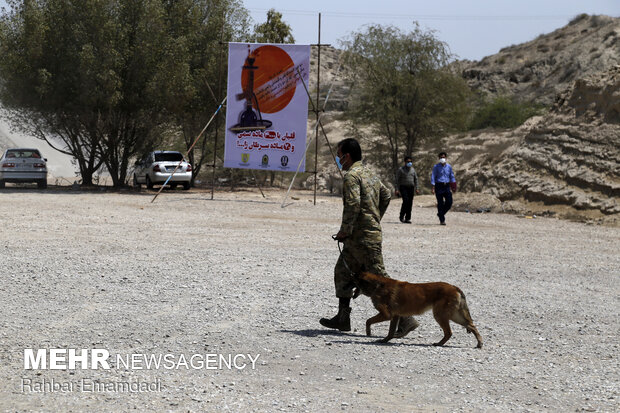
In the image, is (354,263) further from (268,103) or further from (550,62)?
(550,62)

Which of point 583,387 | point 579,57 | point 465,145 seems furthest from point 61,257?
point 579,57

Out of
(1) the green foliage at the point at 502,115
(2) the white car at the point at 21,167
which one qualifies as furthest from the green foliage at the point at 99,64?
(1) the green foliage at the point at 502,115

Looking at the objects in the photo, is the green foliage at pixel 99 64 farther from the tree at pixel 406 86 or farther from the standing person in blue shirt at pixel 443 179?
the standing person in blue shirt at pixel 443 179

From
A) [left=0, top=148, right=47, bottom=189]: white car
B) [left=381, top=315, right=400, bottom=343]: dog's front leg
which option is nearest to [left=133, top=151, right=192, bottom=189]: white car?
[left=0, top=148, right=47, bottom=189]: white car

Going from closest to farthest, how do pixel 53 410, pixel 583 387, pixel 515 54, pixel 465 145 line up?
pixel 53 410 → pixel 583 387 → pixel 465 145 → pixel 515 54

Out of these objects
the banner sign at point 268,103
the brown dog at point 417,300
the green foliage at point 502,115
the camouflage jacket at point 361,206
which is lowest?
the brown dog at point 417,300

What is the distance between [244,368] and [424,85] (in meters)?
Result: 27.7

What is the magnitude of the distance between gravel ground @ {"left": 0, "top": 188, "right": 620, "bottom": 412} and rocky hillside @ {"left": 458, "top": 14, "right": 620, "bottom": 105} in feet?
151

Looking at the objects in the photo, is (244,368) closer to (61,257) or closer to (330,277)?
(330,277)

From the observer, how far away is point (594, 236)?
17359 mm

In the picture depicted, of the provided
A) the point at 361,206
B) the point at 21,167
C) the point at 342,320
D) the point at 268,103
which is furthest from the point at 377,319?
the point at 21,167

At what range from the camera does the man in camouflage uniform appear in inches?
248

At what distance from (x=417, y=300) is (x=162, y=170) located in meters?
26.0

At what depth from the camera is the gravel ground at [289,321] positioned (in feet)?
16.0
